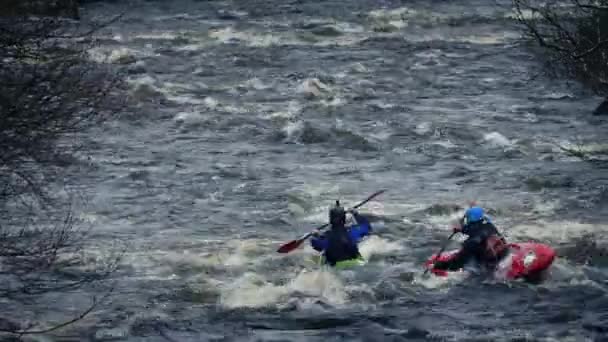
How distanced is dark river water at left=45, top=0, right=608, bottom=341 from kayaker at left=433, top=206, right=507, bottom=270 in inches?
10.2

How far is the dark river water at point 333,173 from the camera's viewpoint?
13.7 metres

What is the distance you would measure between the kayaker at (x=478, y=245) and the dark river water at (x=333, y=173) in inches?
10.2

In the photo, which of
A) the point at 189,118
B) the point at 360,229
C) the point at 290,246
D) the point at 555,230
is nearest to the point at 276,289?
the point at 290,246

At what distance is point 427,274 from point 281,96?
42.2 feet

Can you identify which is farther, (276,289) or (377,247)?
(377,247)

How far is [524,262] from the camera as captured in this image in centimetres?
1448

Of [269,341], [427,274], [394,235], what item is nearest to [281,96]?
[394,235]

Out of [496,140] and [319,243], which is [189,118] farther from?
[319,243]

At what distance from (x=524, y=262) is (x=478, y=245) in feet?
2.23

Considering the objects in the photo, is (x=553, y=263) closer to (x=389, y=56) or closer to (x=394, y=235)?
(x=394, y=235)

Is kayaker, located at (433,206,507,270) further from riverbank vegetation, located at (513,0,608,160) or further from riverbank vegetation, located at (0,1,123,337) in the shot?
riverbank vegetation, located at (0,1,123,337)

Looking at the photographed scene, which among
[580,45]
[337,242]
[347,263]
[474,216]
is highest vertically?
[580,45]

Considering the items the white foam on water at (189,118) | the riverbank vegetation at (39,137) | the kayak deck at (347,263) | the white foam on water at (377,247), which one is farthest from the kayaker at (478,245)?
the white foam on water at (189,118)

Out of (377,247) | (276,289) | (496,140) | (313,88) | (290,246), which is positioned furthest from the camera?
(313,88)
